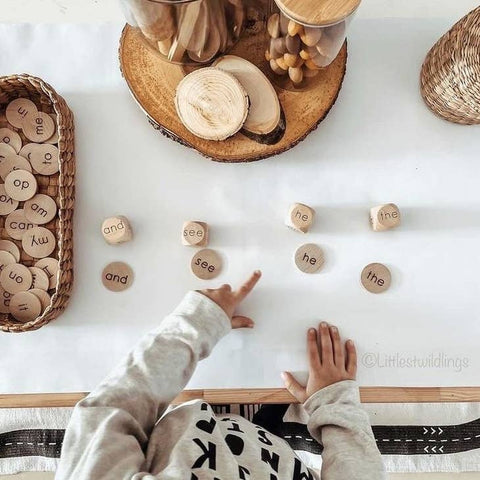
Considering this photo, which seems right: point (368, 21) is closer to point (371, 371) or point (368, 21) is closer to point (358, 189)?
point (358, 189)

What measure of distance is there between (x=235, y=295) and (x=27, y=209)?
346 mm

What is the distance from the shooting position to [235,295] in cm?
83

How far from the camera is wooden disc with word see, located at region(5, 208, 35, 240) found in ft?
2.76

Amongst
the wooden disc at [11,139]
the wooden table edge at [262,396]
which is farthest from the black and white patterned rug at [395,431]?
the wooden disc at [11,139]

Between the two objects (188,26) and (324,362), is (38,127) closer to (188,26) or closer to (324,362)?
(188,26)

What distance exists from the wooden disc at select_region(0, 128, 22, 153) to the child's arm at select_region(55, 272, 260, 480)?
0.35 meters

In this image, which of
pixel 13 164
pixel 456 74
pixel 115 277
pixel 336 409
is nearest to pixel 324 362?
pixel 336 409

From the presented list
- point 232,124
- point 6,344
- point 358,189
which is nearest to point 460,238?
point 358,189

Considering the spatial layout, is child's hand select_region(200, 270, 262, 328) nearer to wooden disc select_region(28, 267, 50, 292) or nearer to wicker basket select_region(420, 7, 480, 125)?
wooden disc select_region(28, 267, 50, 292)

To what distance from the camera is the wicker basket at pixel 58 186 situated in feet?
2.61

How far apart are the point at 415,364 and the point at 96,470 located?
19.1 inches

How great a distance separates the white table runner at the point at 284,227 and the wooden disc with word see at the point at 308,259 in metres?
0.01

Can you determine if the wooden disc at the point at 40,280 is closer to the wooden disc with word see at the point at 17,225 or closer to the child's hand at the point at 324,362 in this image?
the wooden disc with word see at the point at 17,225

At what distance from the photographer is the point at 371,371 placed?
0.84 m
